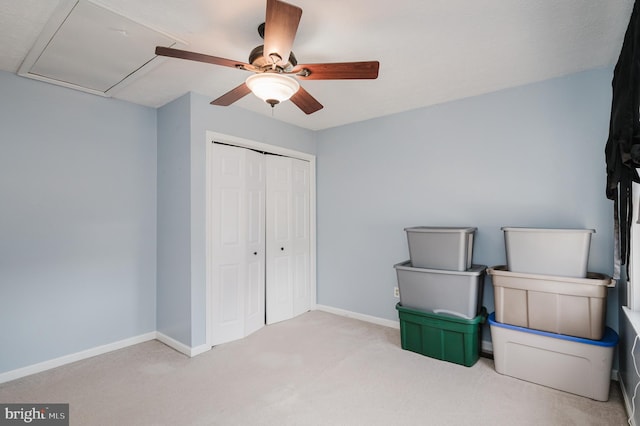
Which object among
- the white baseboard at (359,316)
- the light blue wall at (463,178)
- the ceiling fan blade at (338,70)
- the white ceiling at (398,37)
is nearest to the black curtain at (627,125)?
the white ceiling at (398,37)

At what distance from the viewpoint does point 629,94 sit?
1.47 m

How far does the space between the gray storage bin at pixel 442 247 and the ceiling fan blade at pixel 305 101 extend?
4.73ft

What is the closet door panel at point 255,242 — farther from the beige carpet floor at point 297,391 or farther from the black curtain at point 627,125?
the black curtain at point 627,125

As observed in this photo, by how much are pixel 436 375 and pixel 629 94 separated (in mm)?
2179

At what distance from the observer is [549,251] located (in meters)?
2.29

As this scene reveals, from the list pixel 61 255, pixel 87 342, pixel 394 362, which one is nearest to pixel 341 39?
pixel 394 362

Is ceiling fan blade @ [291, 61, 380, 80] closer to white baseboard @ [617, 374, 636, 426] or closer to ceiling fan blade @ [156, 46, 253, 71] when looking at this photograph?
ceiling fan blade @ [156, 46, 253, 71]

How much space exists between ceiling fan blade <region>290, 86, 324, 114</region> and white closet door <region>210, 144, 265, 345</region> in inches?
48.2

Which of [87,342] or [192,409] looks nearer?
[192,409]

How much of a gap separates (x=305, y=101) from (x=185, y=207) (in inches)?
61.1

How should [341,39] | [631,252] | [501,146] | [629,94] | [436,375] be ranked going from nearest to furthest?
[629,94] → [631,252] → [341,39] → [436,375] → [501,146]

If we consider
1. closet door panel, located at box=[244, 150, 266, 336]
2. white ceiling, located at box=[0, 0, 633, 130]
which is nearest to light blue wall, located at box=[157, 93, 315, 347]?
white ceiling, located at box=[0, 0, 633, 130]

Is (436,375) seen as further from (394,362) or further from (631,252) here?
(631,252)

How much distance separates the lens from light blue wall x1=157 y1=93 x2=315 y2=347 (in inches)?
113
